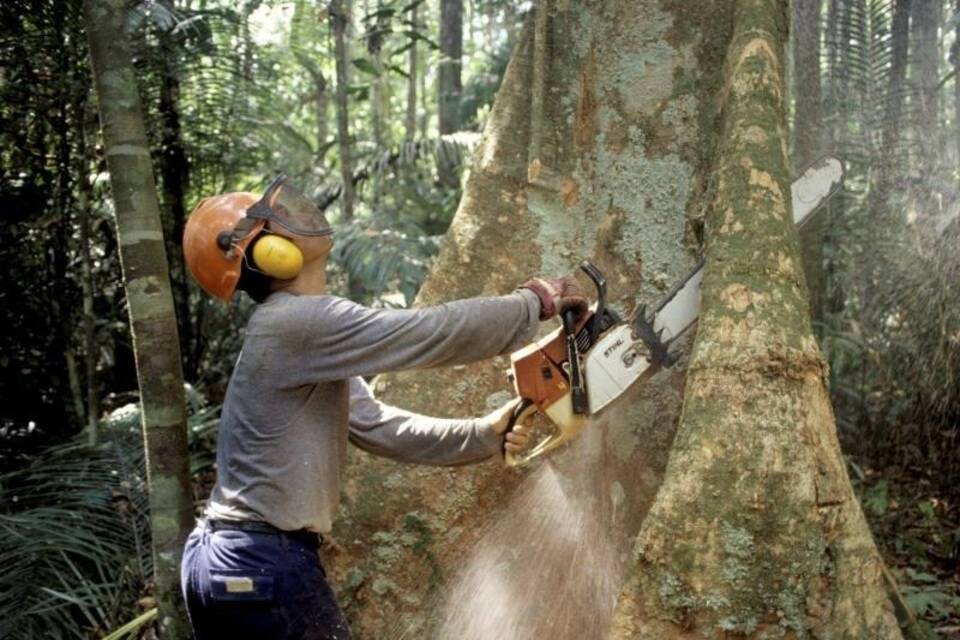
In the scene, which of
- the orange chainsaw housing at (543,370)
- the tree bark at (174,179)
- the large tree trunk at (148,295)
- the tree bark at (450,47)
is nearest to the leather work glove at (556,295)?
the orange chainsaw housing at (543,370)

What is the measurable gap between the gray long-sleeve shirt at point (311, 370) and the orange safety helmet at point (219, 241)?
0.39 feet

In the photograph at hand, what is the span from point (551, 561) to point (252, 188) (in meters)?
4.36

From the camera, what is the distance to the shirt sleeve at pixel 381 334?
202 cm

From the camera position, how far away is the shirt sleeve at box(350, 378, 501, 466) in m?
2.49

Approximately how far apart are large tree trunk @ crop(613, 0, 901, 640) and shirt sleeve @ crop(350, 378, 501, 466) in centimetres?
61

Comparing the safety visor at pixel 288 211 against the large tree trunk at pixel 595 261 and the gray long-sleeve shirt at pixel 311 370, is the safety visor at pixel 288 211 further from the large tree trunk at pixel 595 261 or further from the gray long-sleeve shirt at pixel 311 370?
the large tree trunk at pixel 595 261

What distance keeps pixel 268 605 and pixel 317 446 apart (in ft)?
1.25

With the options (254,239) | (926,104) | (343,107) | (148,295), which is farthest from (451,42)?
(254,239)

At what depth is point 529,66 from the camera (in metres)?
3.08

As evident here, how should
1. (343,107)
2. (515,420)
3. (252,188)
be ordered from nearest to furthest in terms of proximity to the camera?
1. (515,420)
2. (343,107)
3. (252,188)

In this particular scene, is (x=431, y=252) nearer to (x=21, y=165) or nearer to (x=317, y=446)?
(x=21, y=165)

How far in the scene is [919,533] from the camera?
4.70 metres

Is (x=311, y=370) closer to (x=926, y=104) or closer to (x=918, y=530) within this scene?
(x=918, y=530)

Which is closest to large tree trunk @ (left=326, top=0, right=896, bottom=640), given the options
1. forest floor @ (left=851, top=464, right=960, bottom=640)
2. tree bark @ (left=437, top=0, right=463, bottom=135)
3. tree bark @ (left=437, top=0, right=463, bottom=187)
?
forest floor @ (left=851, top=464, right=960, bottom=640)
